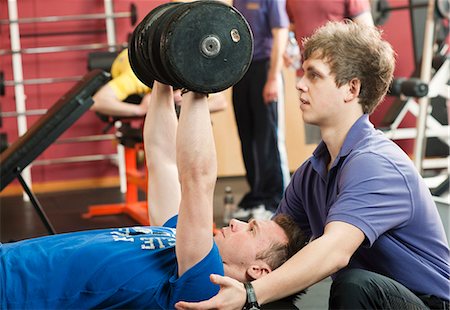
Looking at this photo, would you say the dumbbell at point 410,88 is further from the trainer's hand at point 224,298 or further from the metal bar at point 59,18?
the trainer's hand at point 224,298

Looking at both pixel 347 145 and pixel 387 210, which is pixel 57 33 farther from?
pixel 387 210

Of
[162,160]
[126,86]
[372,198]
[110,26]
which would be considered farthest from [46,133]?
[110,26]

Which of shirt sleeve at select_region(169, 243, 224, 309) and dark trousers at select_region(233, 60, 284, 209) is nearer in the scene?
shirt sleeve at select_region(169, 243, 224, 309)

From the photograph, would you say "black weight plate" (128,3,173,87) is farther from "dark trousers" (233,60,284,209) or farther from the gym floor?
"dark trousers" (233,60,284,209)

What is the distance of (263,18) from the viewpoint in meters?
4.42

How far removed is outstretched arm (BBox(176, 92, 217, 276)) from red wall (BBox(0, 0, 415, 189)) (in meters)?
4.65

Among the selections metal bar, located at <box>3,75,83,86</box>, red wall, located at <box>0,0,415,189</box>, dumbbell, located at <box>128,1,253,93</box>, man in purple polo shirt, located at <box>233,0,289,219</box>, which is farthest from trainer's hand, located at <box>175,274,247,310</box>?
red wall, located at <box>0,0,415,189</box>

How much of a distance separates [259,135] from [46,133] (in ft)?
4.78

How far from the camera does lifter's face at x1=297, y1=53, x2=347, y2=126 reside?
198cm

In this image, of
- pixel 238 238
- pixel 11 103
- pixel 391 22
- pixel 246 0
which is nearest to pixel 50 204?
pixel 11 103

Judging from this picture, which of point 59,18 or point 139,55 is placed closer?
point 139,55

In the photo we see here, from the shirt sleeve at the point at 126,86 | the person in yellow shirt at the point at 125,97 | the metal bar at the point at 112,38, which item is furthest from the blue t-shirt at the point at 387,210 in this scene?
the metal bar at the point at 112,38

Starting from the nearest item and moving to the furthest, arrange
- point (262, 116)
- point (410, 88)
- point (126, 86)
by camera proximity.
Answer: point (126, 86) → point (262, 116) → point (410, 88)

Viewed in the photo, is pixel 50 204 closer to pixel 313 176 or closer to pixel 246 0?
pixel 246 0
